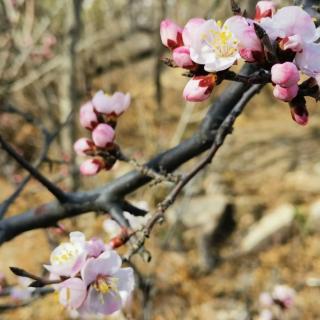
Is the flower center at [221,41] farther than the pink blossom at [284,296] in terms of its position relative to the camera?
No

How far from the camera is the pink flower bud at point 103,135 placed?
1414 millimetres

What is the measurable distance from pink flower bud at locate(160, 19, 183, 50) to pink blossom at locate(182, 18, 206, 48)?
3 centimetres

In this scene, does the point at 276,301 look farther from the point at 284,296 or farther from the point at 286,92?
the point at 286,92

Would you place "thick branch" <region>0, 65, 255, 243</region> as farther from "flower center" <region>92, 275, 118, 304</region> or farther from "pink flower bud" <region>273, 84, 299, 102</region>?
"pink flower bud" <region>273, 84, 299, 102</region>

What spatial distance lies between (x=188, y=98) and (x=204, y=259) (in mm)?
4652

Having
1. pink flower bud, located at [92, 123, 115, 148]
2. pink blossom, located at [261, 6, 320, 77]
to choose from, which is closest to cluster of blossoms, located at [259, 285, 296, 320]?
pink flower bud, located at [92, 123, 115, 148]

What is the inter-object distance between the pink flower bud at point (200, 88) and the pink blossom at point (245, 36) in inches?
3.4

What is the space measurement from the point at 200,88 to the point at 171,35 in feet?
0.43

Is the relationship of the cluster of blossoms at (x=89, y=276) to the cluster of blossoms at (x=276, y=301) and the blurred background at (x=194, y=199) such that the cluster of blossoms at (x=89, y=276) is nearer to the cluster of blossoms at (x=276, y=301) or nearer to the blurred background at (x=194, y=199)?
the cluster of blossoms at (x=276, y=301)

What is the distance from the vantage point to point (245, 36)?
2.71 ft

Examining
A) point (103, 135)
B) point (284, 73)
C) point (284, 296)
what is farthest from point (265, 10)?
point (284, 296)

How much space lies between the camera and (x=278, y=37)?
833 millimetres

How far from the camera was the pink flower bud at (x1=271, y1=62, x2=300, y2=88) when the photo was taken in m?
0.81

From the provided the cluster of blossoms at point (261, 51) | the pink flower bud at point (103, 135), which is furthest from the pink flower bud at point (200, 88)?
the pink flower bud at point (103, 135)
